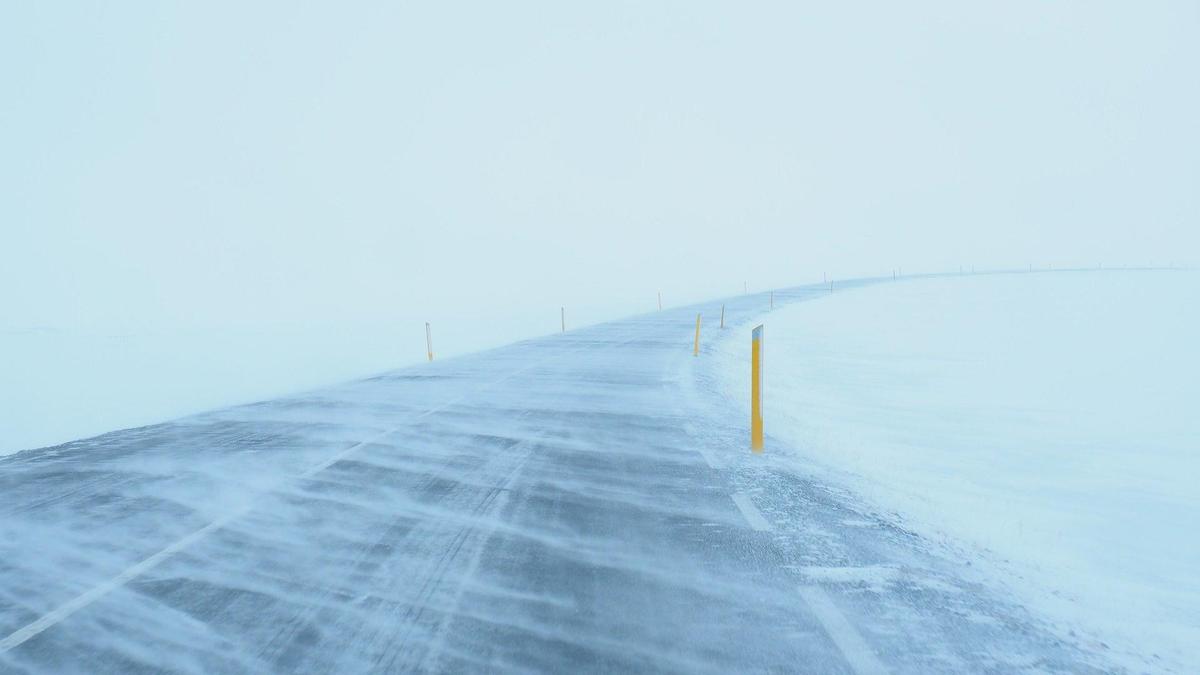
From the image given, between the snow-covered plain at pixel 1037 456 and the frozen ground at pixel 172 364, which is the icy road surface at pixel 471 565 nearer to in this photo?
the snow-covered plain at pixel 1037 456

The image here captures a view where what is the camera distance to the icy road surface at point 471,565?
133 inches

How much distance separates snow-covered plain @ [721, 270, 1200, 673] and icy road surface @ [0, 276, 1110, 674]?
0.55m

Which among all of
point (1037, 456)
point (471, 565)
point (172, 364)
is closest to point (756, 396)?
point (471, 565)

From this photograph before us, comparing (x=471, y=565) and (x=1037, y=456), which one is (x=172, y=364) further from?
(x=1037, y=456)

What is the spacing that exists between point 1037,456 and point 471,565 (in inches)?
316

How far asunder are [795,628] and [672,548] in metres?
1.27

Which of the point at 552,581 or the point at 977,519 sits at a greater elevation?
the point at 552,581

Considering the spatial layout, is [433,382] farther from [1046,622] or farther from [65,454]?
[1046,622]

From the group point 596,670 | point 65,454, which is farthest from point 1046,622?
point 65,454

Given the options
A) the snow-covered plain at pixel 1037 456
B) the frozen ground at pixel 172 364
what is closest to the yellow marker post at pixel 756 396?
the snow-covered plain at pixel 1037 456

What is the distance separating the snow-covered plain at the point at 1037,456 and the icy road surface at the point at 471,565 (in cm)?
55

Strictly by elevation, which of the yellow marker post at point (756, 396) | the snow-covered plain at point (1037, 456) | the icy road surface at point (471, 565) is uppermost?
the yellow marker post at point (756, 396)

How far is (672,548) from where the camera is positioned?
4.70 meters

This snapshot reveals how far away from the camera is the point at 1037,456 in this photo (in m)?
8.90
